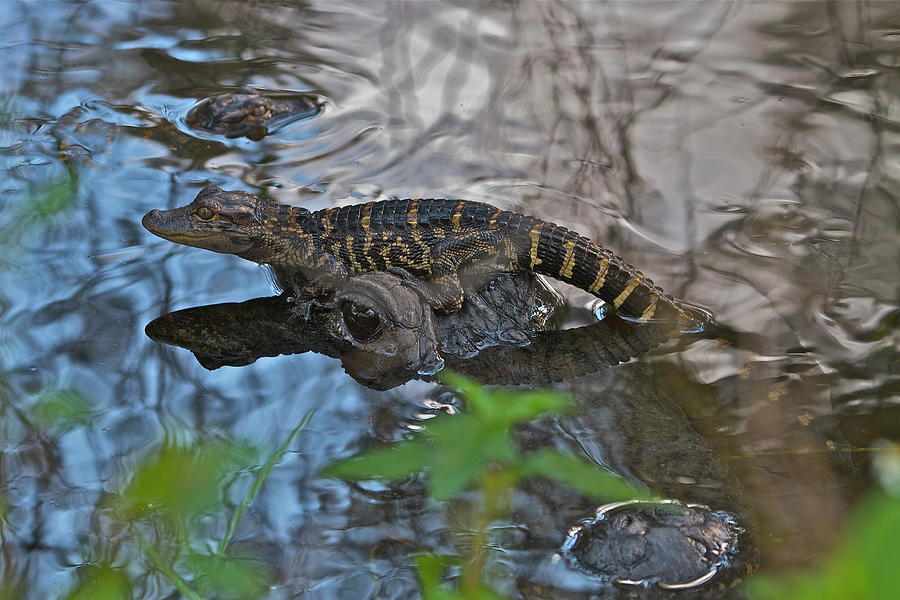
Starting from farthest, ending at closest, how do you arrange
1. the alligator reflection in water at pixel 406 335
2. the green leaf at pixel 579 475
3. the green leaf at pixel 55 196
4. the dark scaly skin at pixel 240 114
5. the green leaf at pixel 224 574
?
the dark scaly skin at pixel 240 114 < the alligator reflection in water at pixel 406 335 < the green leaf at pixel 55 196 < the green leaf at pixel 224 574 < the green leaf at pixel 579 475

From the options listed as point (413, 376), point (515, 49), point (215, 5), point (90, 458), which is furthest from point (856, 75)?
point (90, 458)

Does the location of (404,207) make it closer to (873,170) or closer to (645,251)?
(645,251)

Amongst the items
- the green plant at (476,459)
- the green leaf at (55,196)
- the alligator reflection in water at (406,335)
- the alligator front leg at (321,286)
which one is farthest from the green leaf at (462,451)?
→ the alligator front leg at (321,286)

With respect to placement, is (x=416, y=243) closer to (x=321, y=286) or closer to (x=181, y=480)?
(x=321, y=286)

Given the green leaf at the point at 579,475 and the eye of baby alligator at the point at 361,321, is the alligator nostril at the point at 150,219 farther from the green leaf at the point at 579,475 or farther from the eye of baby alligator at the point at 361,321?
the green leaf at the point at 579,475

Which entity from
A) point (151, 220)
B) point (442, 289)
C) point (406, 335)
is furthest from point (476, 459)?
point (151, 220)
